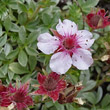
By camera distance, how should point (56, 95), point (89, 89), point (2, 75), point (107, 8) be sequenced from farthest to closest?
1. point (107, 8)
2. point (89, 89)
3. point (2, 75)
4. point (56, 95)

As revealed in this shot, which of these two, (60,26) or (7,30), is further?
(7,30)

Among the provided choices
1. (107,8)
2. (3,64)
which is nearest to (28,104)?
(3,64)

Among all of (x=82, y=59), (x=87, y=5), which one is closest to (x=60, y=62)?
(x=82, y=59)

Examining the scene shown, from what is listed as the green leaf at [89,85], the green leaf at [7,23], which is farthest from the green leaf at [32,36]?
the green leaf at [89,85]

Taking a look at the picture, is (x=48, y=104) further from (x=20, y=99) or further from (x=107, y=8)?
(x=107, y=8)

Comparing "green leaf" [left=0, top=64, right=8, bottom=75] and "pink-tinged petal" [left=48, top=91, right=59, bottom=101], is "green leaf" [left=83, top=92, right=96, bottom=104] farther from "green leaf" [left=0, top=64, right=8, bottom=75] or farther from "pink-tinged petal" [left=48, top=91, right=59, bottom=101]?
"green leaf" [left=0, top=64, right=8, bottom=75]

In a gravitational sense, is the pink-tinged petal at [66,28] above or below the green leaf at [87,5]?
above

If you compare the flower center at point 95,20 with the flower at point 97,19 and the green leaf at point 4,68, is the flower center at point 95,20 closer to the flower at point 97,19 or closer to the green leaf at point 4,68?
the flower at point 97,19
